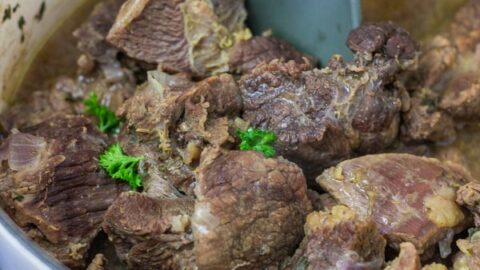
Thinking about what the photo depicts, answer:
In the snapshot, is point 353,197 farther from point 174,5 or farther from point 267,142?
point 174,5

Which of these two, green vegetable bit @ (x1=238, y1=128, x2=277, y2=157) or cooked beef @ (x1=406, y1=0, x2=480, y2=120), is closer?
green vegetable bit @ (x1=238, y1=128, x2=277, y2=157)

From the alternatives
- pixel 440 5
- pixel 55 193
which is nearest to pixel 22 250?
pixel 55 193

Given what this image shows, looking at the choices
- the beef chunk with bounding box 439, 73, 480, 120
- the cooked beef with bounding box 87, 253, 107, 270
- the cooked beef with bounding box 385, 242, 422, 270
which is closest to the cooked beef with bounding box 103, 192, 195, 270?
the cooked beef with bounding box 87, 253, 107, 270

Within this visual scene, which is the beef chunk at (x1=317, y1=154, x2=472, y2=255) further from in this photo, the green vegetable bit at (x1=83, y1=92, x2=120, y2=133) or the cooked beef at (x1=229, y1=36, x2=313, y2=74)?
the green vegetable bit at (x1=83, y1=92, x2=120, y2=133)

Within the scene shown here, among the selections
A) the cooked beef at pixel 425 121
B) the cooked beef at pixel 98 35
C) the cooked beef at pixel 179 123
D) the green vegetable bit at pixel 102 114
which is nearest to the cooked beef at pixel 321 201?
the cooked beef at pixel 179 123

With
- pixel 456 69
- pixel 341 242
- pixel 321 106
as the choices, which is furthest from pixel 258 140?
pixel 456 69

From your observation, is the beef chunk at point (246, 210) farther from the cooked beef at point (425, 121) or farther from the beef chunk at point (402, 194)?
the cooked beef at point (425, 121)
